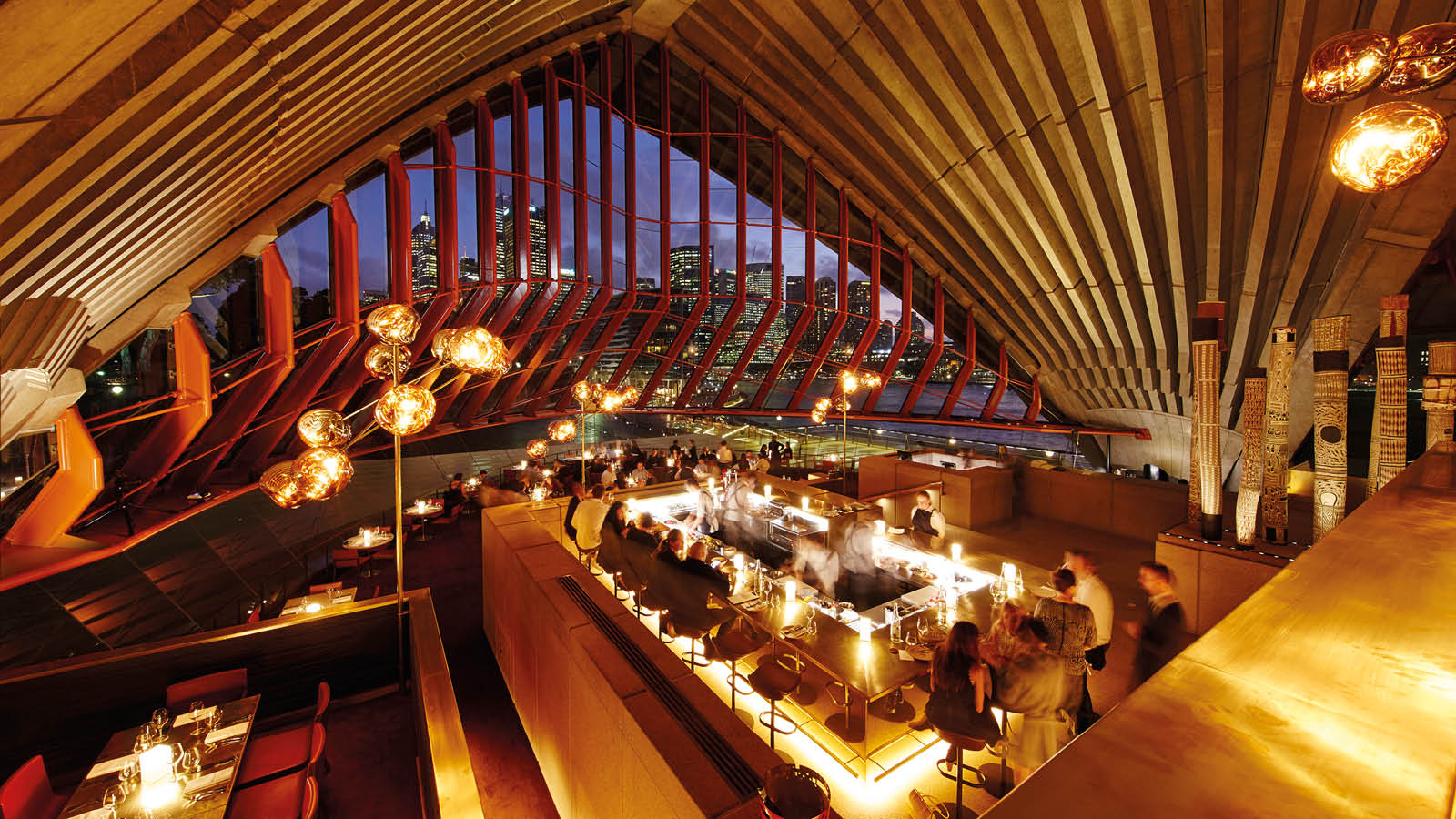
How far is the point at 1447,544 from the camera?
6.60 ft

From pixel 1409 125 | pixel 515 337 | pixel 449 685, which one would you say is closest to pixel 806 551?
pixel 449 685

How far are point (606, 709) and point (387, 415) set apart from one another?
221cm

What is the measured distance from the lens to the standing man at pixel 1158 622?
3270mm

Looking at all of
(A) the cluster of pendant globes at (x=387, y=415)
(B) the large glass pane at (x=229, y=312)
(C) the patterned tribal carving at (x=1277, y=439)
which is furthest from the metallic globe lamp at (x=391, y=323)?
(C) the patterned tribal carving at (x=1277, y=439)

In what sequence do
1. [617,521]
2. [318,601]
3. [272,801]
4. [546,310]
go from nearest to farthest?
[272,801], [617,521], [318,601], [546,310]

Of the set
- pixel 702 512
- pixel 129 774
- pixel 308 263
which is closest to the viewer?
pixel 129 774

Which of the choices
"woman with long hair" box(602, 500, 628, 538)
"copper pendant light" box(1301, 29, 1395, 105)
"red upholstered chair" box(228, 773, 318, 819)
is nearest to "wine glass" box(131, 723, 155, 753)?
"red upholstered chair" box(228, 773, 318, 819)

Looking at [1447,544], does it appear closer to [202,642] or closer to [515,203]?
[202,642]

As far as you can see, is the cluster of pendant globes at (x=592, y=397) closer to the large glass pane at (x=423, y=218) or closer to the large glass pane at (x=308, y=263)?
the large glass pane at (x=423, y=218)

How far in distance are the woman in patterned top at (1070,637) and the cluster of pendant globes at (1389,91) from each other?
7.71ft

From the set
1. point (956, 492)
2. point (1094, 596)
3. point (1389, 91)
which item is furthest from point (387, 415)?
point (956, 492)

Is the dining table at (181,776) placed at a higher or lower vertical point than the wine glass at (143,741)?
lower

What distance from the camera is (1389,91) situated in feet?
7.72

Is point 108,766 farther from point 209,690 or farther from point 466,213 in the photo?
point 466,213
